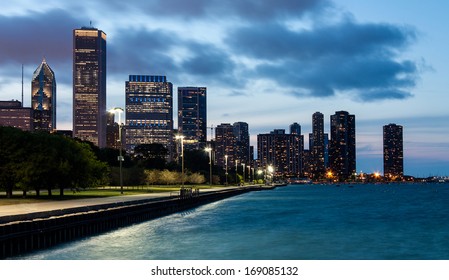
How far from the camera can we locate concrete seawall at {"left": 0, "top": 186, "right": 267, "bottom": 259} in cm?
4041

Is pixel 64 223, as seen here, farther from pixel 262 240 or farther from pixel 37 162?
pixel 37 162

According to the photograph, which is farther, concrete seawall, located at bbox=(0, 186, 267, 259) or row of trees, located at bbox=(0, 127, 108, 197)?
row of trees, located at bbox=(0, 127, 108, 197)

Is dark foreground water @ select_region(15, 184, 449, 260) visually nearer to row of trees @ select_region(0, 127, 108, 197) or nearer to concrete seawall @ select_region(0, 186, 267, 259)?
concrete seawall @ select_region(0, 186, 267, 259)

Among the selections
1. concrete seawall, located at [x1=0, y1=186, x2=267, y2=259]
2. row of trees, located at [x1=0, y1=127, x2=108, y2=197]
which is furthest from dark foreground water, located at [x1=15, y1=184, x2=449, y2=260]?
row of trees, located at [x1=0, y1=127, x2=108, y2=197]

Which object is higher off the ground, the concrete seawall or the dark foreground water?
the concrete seawall

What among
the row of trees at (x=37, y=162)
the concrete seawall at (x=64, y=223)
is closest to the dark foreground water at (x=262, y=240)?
the concrete seawall at (x=64, y=223)

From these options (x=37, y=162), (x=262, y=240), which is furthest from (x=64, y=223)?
(x=37, y=162)

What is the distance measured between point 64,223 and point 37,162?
3230cm

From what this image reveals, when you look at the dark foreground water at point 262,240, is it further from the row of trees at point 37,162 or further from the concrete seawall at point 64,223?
the row of trees at point 37,162

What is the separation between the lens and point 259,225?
246 ft

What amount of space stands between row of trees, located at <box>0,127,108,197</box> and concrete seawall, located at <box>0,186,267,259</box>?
1368 cm
